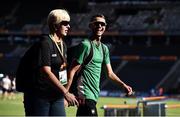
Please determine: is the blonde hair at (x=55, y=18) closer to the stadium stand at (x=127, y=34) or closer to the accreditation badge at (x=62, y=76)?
the accreditation badge at (x=62, y=76)

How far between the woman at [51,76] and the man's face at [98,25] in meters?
1.15

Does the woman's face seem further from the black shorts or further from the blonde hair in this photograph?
the black shorts

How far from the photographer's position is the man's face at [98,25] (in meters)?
7.10

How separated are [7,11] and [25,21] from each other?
382 centimetres

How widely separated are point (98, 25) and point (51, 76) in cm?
160

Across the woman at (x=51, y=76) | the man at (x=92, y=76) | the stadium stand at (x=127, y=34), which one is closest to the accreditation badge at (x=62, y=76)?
the woman at (x=51, y=76)

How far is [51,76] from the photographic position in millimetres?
5676

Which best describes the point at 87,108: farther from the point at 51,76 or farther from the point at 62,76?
the point at 51,76

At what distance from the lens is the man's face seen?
710cm

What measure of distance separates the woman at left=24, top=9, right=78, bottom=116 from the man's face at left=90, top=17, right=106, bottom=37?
1151mm

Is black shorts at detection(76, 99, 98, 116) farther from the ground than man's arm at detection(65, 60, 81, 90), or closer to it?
closer to it

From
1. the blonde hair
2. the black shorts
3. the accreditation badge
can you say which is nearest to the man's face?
the black shorts

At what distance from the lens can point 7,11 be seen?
59.6m

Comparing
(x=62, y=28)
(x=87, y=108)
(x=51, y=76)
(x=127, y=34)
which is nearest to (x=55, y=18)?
(x=62, y=28)
